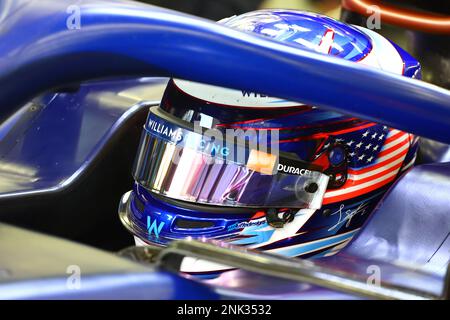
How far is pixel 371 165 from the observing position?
1.01 meters

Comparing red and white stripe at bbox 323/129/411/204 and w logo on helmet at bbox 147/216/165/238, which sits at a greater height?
red and white stripe at bbox 323/129/411/204

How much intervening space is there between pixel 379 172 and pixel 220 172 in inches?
9.3

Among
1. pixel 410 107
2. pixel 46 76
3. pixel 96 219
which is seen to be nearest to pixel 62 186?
pixel 96 219

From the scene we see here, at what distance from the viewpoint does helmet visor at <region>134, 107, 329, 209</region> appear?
935 millimetres

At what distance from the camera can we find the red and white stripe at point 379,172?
100 centimetres

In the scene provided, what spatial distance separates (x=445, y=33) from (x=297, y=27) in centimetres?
46

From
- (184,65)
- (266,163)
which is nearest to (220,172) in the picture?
(266,163)
